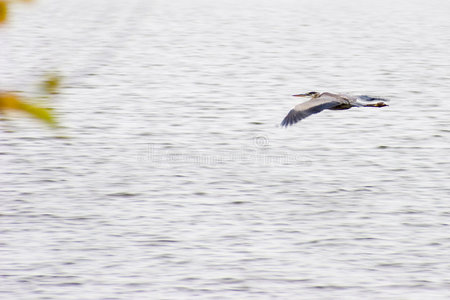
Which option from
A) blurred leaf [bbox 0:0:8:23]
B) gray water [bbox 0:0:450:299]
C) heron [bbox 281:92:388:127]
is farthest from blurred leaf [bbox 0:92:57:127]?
heron [bbox 281:92:388:127]

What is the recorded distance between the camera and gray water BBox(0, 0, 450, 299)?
7281mm

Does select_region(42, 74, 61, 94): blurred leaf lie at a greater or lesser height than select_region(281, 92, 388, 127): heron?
greater

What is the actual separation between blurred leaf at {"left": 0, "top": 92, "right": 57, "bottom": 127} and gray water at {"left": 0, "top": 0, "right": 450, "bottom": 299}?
439 mm

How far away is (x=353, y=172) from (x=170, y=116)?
2.74 m

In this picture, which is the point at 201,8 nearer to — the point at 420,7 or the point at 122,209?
the point at 420,7

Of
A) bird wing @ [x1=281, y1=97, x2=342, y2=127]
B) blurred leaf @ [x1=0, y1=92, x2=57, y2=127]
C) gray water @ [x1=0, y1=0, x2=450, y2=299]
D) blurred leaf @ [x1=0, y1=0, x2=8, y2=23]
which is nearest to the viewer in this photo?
blurred leaf @ [x1=0, y1=0, x2=8, y2=23]

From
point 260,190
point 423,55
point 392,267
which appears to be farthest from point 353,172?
point 423,55

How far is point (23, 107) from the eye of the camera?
3.26 meters

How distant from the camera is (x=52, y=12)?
19.0 metres

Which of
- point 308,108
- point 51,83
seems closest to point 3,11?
point 51,83

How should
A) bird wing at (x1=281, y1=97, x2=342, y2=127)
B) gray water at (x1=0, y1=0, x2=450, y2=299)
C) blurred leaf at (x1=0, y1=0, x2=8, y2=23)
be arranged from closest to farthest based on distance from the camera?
blurred leaf at (x1=0, y1=0, x2=8, y2=23)
gray water at (x1=0, y1=0, x2=450, y2=299)
bird wing at (x1=281, y1=97, x2=342, y2=127)

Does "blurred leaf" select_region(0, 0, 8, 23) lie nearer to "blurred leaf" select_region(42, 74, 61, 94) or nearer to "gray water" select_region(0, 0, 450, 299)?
"blurred leaf" select_region(42, 74, 61, 94)

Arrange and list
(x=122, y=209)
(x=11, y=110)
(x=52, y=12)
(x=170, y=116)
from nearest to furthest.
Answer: (x=11, y=110)
(x=122, y=209)
(x=170, y=116)
(x=52, y=12)

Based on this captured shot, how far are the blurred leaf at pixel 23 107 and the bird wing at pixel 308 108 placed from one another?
182 inches
